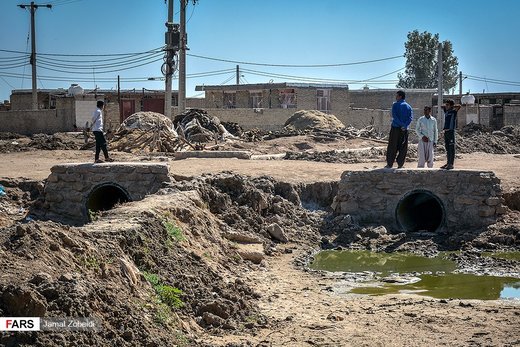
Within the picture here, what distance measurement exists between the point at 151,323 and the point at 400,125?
9.48 metres

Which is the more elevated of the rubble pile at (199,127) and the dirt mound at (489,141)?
the rubble pile at (199,127)

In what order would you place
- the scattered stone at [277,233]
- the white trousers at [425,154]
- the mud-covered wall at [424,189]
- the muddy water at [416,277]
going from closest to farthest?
1. the muddy water at [416,277]
2. the scattered stone at [277,233]
3. the mud-covered wall at [424,189]
4. the white trousers at [425,154]

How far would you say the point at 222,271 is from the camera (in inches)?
451

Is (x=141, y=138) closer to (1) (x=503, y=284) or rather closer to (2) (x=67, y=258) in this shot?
(1) (x=503, y=284)

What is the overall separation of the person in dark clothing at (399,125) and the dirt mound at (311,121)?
16.6 metres

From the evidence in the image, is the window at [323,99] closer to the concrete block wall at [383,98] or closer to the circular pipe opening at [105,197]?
the concrete block wall at [383,98]

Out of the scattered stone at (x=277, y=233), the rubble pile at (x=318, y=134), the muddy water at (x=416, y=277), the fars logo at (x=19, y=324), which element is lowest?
the muddy water at (x=416, y=277)

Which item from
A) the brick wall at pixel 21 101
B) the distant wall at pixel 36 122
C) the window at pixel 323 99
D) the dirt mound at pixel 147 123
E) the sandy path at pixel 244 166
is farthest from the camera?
the brick wall at pixel 21 101

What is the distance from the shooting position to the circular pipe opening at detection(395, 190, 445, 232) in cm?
1642

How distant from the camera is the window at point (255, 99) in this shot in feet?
138

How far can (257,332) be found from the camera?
28.9 feet

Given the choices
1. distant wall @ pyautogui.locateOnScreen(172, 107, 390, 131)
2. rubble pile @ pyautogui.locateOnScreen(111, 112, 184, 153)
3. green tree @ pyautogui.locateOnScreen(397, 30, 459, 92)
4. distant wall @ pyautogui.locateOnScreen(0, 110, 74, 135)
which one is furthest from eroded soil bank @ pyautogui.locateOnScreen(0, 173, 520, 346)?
green tree @ pyautogui.locateOnScreen(397, 30, 459, 92)

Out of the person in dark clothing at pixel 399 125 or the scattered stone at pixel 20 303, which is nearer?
the scattered stone at pixel 20 303

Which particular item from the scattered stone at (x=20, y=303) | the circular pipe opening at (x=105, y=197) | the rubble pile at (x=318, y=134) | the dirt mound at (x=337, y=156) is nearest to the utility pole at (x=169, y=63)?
the rubble pile at (x=318, y=134)
